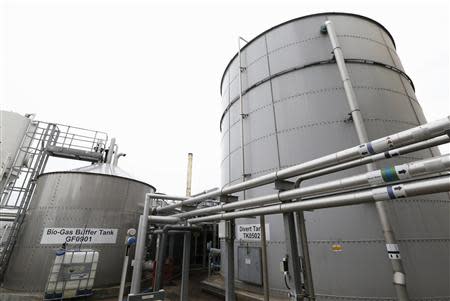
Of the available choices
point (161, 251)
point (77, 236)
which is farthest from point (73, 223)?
point (161, 251)

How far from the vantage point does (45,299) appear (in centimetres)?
705

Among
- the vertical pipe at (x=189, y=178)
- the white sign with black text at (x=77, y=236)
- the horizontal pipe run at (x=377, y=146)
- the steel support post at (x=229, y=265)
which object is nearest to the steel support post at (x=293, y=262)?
the horizontal pipe run at (x=377, y=146)

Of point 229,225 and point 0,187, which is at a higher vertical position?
point 0,187

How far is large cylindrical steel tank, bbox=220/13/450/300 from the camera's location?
4.98m

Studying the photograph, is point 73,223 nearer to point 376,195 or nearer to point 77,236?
point 77,236

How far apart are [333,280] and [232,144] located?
542cm

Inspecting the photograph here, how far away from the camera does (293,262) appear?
10.6 ft

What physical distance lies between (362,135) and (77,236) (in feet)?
34.2

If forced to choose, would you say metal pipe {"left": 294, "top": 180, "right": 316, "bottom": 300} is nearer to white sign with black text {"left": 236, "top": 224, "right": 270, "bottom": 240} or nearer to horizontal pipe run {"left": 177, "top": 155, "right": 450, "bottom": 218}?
horizontal pipe run {"left": 177, "top": 155, "right": 450, "bottom": 218}

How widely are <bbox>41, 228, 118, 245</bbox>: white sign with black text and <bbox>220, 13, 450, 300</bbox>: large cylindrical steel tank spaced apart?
5.39 meters

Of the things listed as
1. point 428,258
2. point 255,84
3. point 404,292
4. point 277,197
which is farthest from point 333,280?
point 255,84

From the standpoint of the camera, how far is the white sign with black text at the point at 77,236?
8414 millimetres

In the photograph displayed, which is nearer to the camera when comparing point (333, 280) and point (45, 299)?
point (333, 280)

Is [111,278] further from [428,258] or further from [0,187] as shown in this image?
[428,258]
